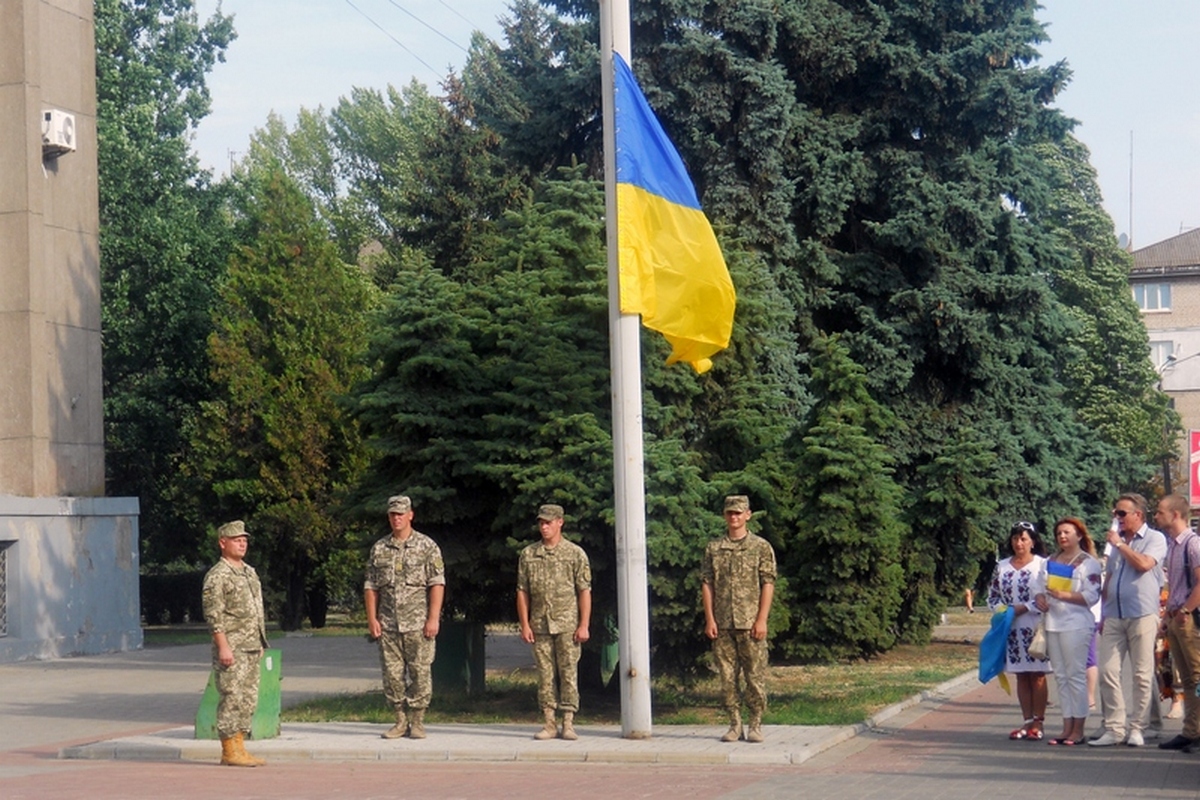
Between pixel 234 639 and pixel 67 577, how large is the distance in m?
16.9

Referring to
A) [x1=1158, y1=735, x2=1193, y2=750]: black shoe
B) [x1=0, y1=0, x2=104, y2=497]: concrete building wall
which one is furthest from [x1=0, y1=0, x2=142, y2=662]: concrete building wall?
[x1=1158, y1=735, x2=1193, y2=750]: black shoe

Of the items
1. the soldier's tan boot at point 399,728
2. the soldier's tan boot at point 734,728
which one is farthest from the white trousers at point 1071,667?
the soldier's tan boot at point 399,728

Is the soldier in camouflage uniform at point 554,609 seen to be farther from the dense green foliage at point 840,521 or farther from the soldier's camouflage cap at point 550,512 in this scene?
the dense green foliage at point 840,521

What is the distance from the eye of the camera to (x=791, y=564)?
18.0 metres

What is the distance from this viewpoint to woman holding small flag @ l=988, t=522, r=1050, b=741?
1318cm

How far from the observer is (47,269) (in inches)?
1105

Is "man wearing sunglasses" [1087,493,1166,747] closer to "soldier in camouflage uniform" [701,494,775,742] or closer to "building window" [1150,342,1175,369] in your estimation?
"soldier in camouflage uniform" [701,494,775,742]

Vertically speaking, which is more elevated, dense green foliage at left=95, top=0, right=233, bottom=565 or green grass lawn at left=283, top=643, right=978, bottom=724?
dense green foliage at left=95, top=0, right=233, bottom=565

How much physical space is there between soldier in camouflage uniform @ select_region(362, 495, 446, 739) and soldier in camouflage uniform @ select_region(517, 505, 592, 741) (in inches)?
31.5

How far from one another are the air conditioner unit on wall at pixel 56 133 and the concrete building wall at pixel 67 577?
6.53 metres

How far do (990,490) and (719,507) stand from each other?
11553 mm

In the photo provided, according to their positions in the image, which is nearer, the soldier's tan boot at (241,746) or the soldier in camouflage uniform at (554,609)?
the soldier's tan boot at (241,746)

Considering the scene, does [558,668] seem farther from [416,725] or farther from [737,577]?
[737,577]

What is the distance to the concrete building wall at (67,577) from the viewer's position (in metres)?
26.6
